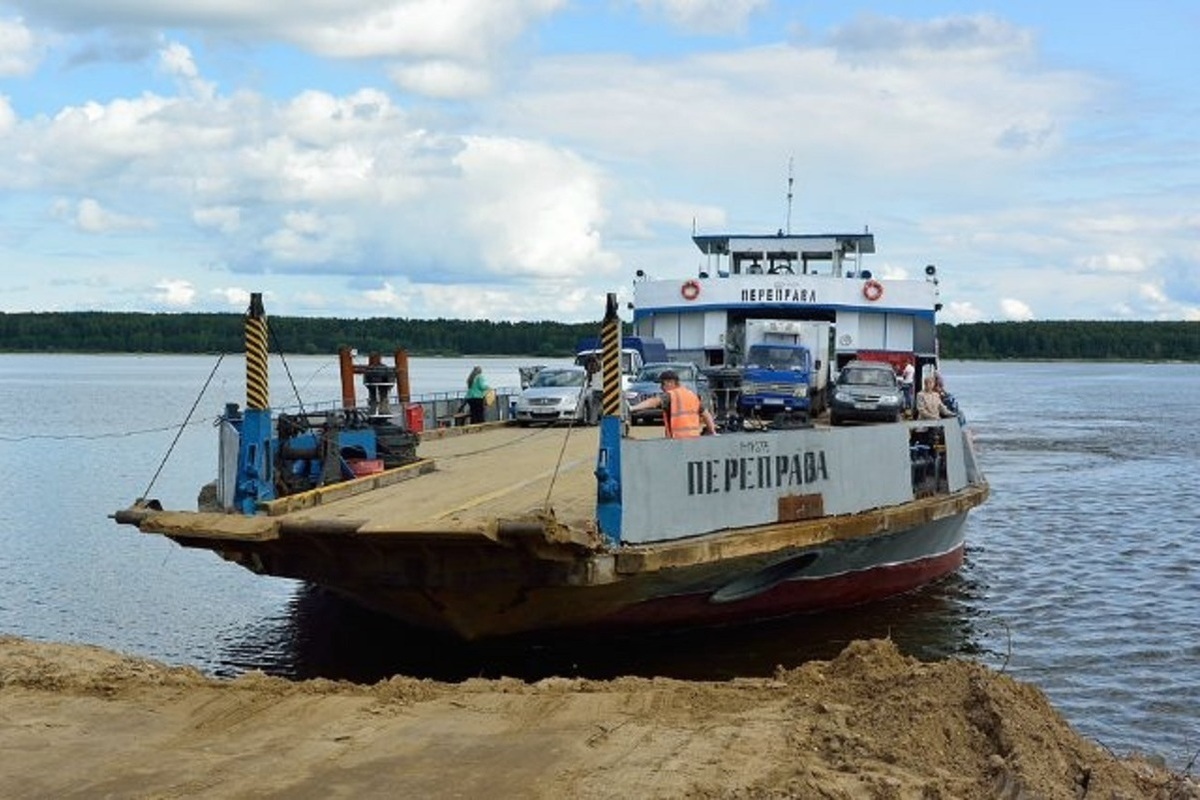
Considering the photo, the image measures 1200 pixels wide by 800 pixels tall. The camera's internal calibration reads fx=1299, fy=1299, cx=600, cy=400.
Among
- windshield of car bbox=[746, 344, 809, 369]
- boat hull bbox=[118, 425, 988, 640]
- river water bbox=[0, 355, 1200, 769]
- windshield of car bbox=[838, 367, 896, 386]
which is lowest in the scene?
river water bbox=[0, 355, 1200, 769]

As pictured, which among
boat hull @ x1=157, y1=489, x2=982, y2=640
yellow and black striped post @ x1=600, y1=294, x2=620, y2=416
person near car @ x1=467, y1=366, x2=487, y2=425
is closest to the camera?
yellow and black striped post @ x1=600, y1=294, x2=620, y2=416

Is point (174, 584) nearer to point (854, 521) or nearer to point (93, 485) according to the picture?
point (854, 521)

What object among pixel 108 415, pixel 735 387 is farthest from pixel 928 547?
pixel 108 415

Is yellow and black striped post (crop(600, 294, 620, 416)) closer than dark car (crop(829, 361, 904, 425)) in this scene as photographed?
Answer: Yes

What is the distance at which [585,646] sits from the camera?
13.1 m

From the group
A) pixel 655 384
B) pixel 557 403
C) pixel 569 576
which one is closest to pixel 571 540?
pixel 569 576

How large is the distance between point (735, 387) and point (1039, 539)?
21.0 ft

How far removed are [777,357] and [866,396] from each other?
98.6 inches

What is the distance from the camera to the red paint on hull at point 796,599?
42.4 feet

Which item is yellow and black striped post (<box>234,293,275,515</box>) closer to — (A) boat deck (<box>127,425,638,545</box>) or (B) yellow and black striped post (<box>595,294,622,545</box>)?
(A) boat deck (<box>127,425,638,545</box>)

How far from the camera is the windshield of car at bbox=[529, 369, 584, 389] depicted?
24719mm

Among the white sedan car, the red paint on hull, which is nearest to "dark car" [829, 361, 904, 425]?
the red paint on hull

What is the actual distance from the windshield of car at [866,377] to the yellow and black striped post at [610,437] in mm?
12670

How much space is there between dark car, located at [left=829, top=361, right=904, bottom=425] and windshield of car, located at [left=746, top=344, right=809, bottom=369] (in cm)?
122
